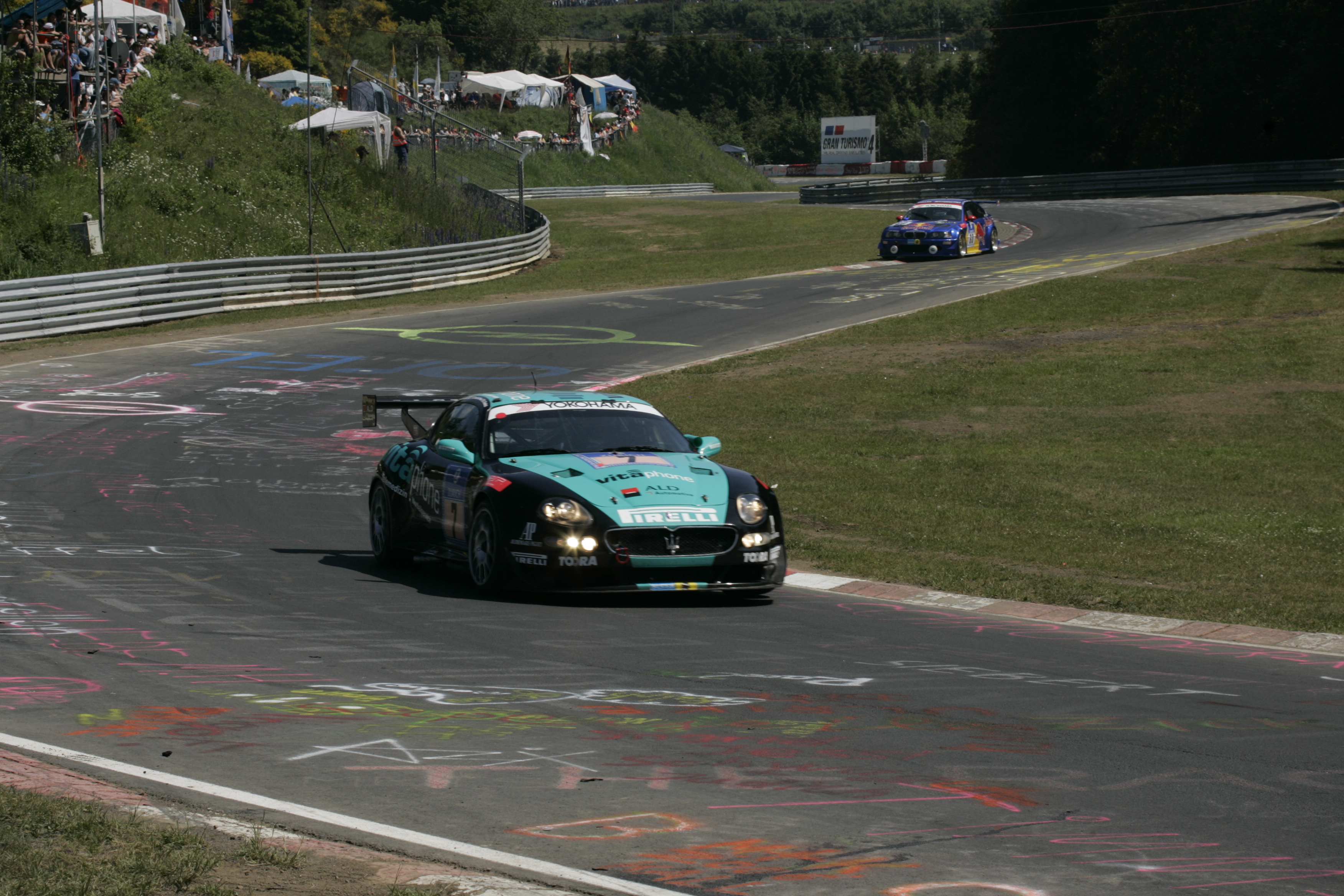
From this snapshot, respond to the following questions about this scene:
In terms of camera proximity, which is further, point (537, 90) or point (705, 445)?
point (537, 90)

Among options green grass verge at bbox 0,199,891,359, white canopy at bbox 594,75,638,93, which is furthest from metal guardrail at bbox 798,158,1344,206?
white canopy at bbox 594,75,638,93

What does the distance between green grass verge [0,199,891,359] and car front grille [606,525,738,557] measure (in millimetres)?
18970

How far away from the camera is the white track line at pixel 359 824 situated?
173 inches

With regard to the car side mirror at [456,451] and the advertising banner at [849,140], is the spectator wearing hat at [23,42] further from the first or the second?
the advertising banner at [849,140]

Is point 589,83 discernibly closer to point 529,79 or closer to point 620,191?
point 529,79

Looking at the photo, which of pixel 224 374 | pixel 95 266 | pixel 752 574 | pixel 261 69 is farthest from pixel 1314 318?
pixel 261 69

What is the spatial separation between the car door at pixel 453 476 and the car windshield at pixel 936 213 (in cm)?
3174

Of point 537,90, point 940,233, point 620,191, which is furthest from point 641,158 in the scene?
point 940,233

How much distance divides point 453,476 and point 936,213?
33.1 meters

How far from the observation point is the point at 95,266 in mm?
32625

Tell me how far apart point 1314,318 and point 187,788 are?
26.1m

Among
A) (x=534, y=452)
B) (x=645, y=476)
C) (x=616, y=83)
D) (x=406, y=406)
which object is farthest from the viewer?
(x=616, y=83)

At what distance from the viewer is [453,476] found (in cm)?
1068

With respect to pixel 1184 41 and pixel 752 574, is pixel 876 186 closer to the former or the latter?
pixel 1184 41
